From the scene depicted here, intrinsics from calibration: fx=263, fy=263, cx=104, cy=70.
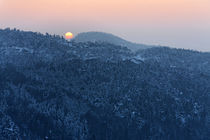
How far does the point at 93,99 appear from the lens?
129000 mm

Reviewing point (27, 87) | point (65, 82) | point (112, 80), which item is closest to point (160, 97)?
point (112, 80)

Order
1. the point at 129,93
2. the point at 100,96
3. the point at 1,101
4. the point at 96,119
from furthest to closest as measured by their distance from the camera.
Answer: the point at 129,93 → the point at 100,96 → the point at 96,119 → the point at 1,101

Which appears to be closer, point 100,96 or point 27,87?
point 27,87

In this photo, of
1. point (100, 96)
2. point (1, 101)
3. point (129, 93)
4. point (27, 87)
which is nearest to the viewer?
point (1, 101)

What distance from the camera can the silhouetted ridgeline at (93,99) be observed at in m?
106

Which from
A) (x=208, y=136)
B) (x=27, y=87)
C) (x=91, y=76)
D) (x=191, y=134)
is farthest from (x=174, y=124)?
(x=27, y=87)

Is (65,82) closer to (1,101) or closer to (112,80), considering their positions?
(112,80)

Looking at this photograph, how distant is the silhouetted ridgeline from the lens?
10562 cm

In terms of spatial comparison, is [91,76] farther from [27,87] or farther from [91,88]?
[27,87]

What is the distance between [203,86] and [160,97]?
152 feet

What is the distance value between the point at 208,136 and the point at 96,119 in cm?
6017

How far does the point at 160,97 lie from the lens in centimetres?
14675

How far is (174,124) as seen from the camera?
130625 mm

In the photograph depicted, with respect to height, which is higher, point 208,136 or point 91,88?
point 91,88
